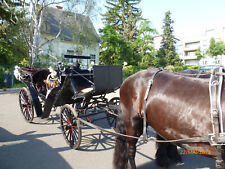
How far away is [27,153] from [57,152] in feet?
2.03

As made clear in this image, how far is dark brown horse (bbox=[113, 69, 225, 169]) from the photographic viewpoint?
195 cm

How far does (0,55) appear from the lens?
18.5m

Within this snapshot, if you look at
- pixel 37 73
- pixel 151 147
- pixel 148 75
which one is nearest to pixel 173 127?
pixel 148 75

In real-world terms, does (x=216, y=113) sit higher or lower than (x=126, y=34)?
lower

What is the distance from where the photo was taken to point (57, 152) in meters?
3.72

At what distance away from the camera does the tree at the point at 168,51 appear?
36.3 m

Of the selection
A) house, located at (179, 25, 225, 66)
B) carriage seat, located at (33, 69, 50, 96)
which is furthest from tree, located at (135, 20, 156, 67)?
house, located at (179, 25, 225, 66)

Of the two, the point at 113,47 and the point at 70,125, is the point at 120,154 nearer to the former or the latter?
the point at 70,125

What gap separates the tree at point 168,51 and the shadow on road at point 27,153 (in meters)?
33.5

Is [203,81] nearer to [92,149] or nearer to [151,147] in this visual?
[151,147]

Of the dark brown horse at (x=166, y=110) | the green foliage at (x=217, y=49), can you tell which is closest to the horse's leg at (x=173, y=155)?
the dark brown horse at (x=166, y=110)

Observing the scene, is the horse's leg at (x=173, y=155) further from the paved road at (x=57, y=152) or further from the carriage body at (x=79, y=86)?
the carriage body at (x=79, y=86)

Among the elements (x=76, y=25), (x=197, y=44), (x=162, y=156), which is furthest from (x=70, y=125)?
(x=197, y=44)

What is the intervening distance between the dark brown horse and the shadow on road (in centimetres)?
130
